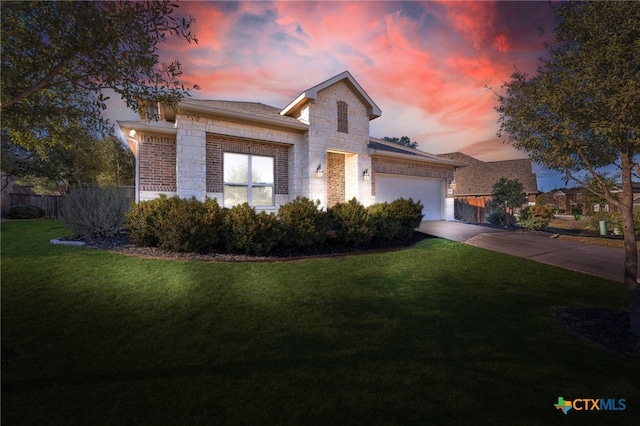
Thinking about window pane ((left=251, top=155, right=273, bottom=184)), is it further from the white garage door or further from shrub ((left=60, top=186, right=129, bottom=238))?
the white garage door

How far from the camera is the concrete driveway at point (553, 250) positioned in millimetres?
6839

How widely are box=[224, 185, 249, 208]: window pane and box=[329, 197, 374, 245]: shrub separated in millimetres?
3727

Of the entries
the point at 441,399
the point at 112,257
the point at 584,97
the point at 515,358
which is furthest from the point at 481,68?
the point at 112,257

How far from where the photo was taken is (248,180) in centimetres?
1065

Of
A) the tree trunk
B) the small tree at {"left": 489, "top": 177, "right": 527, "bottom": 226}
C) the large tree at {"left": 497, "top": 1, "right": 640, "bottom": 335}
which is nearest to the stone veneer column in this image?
the large tree at {"left": 497, "top": 1, "right": 640, "bottom": 335}

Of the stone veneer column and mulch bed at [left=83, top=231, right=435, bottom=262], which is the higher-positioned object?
the stone veneer column

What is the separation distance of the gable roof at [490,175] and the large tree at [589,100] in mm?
26930

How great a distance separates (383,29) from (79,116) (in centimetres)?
940

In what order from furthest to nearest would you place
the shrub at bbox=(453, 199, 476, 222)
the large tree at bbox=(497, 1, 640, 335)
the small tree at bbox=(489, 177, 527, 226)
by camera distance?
the shrub at bbox=(453, 199, 476, 222), the small tree at bbox=(489, 177, 527, 226), the large tree at bbox=(497, 1, 640, 335)

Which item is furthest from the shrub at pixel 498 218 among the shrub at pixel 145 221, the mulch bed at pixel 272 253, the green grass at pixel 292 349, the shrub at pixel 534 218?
the shrub at pixel 145 221

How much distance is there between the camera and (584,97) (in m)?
4.22

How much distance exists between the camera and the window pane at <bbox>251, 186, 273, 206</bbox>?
10.8m

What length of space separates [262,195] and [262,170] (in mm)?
1020

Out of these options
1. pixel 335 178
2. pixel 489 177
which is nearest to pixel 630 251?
pixel 335 178
